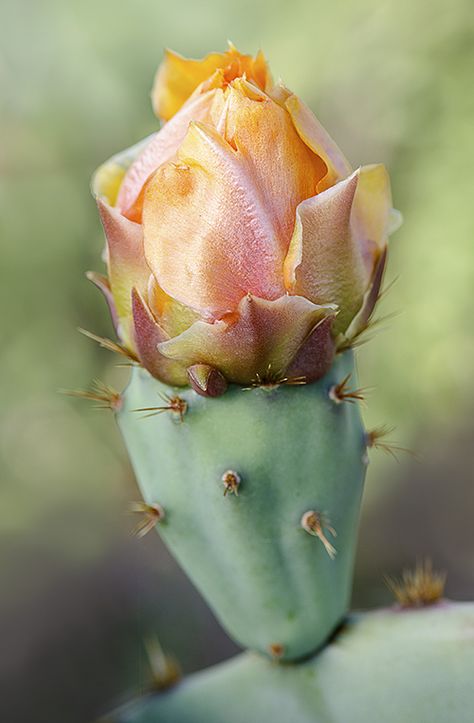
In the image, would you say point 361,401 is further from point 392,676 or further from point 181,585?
point 181,585

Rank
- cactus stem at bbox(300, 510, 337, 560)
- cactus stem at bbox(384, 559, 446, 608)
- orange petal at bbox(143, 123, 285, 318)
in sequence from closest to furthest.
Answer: orange petal at bbox(143, 123, 285, 318), cactus stem at bbox(300, 510, 337, 560), cactus stem at bbox(384, 559, 446, 608)

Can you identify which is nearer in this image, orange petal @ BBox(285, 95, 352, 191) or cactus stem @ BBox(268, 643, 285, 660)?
orange petal @ BBox(285, 95, 352, 191)

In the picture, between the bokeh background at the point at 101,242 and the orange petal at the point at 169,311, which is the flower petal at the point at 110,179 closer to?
the orange petal at the point at 169,311

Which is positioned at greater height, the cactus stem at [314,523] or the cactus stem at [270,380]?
the cactus stem at [270,380]

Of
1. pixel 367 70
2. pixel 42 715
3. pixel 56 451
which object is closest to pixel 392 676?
pixel 42 715

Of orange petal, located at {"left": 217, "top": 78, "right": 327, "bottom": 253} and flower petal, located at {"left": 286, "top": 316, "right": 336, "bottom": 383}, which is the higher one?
orange petal, located at {"left": 217, "top": 78, "right": 327, "bottom": 253}

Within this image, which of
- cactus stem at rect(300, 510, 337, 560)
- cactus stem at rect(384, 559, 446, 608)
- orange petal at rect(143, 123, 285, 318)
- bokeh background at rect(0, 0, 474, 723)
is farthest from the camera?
bokeh background at rect(0, 0, 474, 723)

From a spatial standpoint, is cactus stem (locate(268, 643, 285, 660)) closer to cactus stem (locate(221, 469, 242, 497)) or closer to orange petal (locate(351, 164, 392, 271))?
cactus stem (locate(221, 469, 242, 497))

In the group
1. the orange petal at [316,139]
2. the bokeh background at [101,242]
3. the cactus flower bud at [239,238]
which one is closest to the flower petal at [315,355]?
the cactus flower bud at [239,238]

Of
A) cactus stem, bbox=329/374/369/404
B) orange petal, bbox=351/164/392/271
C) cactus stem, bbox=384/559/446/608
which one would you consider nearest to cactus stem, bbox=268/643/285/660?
cactus stem, bbox=384/559/446/608
